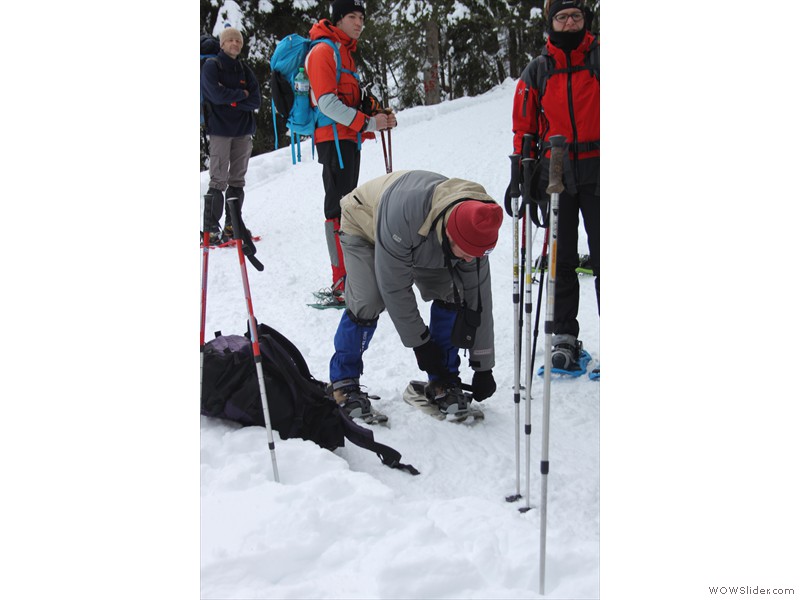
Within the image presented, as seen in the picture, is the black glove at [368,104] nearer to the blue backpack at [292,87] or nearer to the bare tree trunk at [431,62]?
the blue backpack at [292,87]

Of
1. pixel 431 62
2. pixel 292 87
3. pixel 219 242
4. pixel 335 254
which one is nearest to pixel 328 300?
pixel 335 254

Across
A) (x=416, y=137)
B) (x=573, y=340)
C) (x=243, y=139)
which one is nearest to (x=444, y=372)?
(x=573, y=340)

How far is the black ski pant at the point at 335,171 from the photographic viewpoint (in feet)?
14.7

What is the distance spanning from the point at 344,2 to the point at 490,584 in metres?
3.61

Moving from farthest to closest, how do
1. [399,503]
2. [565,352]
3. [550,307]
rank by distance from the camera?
1. [565,352]
2. [399,503]
3. [550,307]

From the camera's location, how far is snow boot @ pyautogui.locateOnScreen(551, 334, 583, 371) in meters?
3.59

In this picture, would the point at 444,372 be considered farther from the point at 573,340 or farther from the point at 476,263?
the point at 573,340

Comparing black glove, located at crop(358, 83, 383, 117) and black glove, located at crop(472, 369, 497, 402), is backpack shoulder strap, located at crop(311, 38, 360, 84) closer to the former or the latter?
black glove, located at crop(358, 83, 383, 117)

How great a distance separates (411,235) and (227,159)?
3.20 metres

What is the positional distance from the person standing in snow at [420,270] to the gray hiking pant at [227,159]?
257 centimetres

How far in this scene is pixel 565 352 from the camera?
11.8 ft

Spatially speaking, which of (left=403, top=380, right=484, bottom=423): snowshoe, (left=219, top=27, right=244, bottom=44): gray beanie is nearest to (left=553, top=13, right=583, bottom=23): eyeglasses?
(left=403, top=380, right=484, bottom=423): snowshoe

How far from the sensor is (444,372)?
130 inches

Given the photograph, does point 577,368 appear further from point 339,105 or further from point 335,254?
point 339,105
